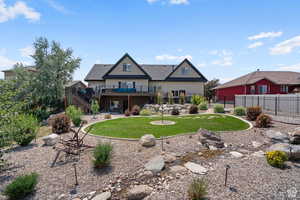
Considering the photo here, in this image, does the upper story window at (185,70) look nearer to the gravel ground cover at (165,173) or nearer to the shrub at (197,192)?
the gravel ground cover at (165,173)

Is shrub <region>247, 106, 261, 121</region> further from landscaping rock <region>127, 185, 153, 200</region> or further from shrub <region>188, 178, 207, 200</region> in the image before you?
landscaping rock <region>127, 185, 153, 200</region>

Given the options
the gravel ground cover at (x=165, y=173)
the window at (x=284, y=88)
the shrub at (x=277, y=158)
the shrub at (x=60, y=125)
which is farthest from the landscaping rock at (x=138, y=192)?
the window at (x=284, y=88)

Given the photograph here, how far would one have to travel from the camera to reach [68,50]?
21.3m

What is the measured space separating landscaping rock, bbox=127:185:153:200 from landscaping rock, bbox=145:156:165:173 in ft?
2.30

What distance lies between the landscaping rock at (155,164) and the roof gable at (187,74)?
19512 millimetres

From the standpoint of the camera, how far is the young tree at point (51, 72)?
58.8ft

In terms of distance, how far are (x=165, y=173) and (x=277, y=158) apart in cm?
350

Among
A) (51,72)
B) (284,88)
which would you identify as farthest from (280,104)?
(51,72)

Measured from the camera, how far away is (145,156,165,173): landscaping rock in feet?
14.4

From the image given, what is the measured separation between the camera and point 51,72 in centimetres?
1861

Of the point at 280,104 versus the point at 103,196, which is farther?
the point at 280,104

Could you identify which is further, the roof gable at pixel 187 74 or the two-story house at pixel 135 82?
the roof gable at pixel 187 74

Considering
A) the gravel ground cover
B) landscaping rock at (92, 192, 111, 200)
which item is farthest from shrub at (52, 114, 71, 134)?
landscaping rock at (92, 192, 111, 200)

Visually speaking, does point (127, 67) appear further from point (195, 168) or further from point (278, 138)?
point (195, 168)
